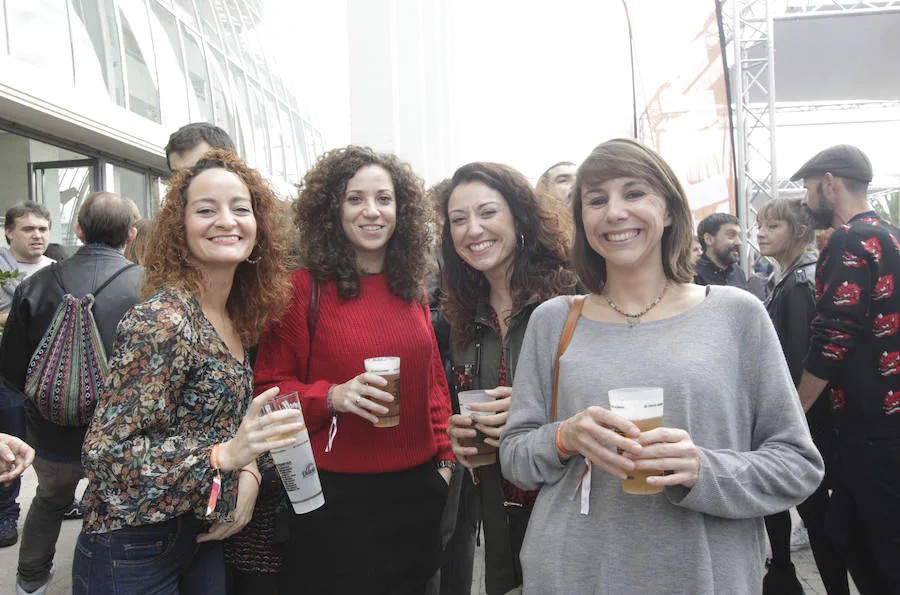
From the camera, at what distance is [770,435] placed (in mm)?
1469

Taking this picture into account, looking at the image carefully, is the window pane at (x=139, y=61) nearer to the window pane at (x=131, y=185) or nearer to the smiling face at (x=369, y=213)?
the window pane at (x=131, y=185)

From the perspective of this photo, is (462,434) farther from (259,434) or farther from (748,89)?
(748,89)

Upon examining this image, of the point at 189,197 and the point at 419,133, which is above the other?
the point at 419,133

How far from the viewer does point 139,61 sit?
980 centimetres

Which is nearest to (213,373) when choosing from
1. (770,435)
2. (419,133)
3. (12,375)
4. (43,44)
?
(770,435)

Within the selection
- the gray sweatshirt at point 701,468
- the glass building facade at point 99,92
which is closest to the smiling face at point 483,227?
the gray sweatshirt at point 701,468

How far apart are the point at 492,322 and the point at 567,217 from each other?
62 cm

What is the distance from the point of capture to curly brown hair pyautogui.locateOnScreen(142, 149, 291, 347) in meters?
1.89

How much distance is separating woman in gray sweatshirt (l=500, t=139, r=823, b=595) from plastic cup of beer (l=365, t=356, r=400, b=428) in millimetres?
463

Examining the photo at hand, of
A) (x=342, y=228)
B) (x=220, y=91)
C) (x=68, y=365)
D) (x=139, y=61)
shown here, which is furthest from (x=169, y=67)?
(x=342, y=228)

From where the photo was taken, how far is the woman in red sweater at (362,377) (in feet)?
6.85

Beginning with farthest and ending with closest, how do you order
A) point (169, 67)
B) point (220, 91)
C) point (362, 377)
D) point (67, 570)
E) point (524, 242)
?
point (220, 91)
point (169, 67)
point (67, 570)
point (524, 242)
point (362, 377)

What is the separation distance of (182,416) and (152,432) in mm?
95

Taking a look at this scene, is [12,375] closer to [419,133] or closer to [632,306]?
[632,306]
